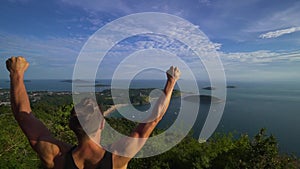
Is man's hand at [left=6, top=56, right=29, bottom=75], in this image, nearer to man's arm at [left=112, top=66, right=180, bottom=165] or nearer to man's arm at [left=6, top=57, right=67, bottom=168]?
man's arm at [left=6, top=57, right=67, bottom=168]

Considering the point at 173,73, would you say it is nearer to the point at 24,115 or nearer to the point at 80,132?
the point at 80,132

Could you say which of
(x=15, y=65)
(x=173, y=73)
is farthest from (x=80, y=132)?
(x=173, y=73)

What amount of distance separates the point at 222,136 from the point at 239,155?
2.22 meters

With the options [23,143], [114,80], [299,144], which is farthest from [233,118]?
[114,80]

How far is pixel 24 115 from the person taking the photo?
129cm

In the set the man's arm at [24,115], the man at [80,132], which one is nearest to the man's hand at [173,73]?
the man at [80,132]

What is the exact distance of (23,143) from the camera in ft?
34.1

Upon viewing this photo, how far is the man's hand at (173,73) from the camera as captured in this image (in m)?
1.30

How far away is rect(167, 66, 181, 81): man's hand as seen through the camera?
1.30 m

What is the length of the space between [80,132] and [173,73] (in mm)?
588

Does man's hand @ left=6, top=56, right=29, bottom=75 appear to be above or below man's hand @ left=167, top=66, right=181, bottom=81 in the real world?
above

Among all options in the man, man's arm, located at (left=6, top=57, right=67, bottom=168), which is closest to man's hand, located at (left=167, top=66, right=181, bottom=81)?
the man

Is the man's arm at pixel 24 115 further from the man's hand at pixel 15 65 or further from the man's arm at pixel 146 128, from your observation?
the man's arm at pixel 146 128

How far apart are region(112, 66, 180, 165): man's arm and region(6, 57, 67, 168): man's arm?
0.35m
